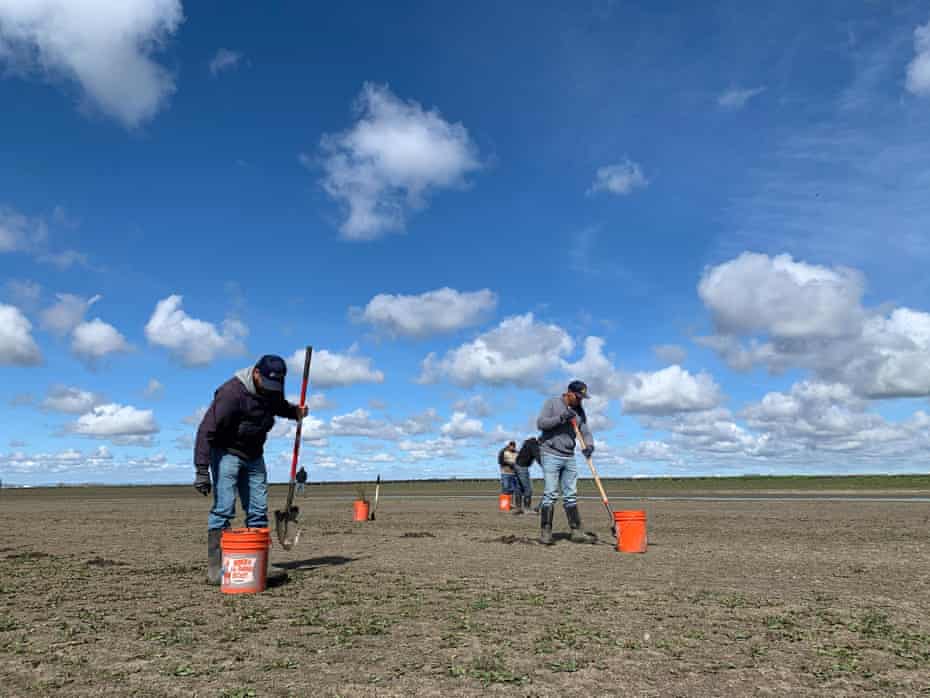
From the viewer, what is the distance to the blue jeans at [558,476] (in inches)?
449

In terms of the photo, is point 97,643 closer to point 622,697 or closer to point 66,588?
point 66,588

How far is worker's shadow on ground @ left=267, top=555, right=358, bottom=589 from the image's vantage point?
7606 mm

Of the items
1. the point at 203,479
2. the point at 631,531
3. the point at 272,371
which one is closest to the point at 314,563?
the point at 203,479

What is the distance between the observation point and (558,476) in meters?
11.5

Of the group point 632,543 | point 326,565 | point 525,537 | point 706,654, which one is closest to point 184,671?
point 706,654

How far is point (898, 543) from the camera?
11742 mm

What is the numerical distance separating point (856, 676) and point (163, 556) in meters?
8.66

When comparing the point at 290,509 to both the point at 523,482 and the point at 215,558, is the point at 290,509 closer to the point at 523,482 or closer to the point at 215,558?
the point at 215,558

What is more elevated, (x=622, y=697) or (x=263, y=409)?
(x=263, y=409)

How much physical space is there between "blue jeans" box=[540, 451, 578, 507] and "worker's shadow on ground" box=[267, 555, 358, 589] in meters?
3.21

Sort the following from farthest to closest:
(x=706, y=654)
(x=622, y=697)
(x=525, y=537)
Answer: (x=525, y=537) < (x=706, y=654) < (x=622, y=697)

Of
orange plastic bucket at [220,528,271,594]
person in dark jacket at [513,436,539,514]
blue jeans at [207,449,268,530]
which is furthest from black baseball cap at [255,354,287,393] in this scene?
person in dark jacket at [513,436,539,514]

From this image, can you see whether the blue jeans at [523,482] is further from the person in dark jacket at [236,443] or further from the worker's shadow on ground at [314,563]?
the person in dark jacket at [236,443]

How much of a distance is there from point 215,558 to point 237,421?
141cm
